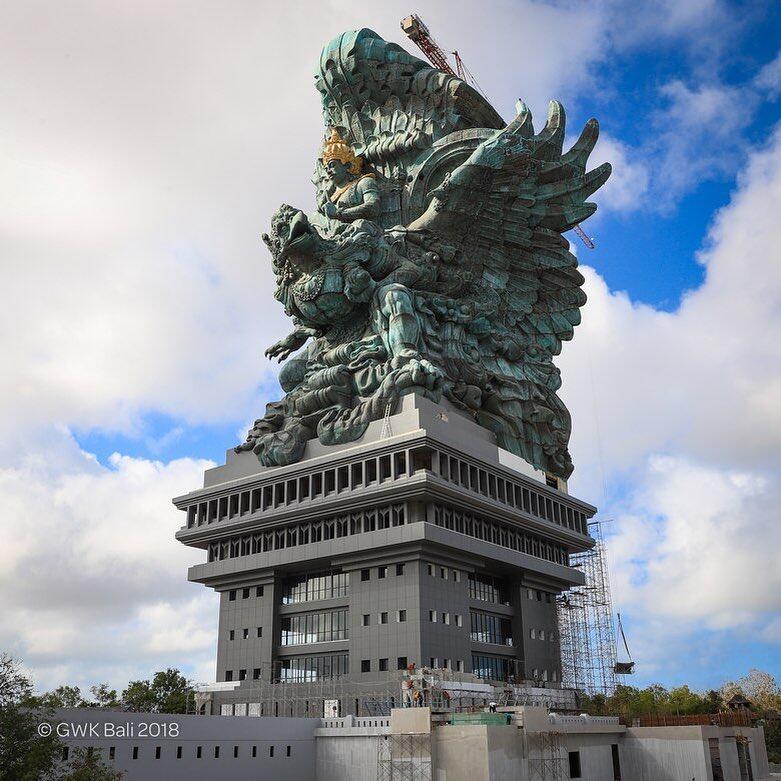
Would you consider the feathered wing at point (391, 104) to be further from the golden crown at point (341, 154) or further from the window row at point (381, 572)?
the window row at point (381, 572)

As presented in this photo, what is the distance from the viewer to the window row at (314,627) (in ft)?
196

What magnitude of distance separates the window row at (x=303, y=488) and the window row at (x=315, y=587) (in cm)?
593

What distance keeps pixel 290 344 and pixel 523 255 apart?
22.6m

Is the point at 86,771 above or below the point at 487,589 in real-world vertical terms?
below

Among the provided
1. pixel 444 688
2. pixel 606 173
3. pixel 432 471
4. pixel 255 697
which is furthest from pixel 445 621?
pixel 606 173

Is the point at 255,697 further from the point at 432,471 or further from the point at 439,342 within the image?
the point at 439,342

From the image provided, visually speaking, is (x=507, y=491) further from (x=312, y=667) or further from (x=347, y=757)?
(x=347, y=757)

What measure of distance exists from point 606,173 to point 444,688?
4916cm

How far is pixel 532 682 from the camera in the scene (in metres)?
61.2

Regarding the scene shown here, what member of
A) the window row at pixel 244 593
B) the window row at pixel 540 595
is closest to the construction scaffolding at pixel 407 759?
the window row at pixel 244 593

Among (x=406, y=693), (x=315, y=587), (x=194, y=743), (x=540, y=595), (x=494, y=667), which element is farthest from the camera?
(x=540, y=595)

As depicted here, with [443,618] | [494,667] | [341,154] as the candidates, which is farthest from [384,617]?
[341,154]

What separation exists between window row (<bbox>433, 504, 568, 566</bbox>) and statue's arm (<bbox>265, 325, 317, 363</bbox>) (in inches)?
953

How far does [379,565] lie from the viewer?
57781 mm
